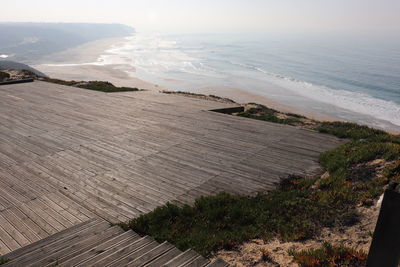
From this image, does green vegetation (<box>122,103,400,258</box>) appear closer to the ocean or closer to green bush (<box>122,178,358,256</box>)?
green bush (<box>122,178,358,256</box>)

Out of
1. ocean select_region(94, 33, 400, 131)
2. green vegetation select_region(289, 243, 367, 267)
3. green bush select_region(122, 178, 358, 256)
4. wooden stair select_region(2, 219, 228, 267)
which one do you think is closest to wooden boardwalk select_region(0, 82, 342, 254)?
green bush select_region(122, 178, 358, 256)

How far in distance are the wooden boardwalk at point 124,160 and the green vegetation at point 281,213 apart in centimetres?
66

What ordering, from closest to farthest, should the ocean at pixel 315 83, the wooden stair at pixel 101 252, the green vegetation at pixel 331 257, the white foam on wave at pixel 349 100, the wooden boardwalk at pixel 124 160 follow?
the wooden stair at pixel 101 252
the green vegetation at pixel 331 257
the wooden boardwalk at pixel 124 160
the white foam on wave at pixel 349 100
the ocean at pixel 315 83

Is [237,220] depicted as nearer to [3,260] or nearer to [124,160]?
[3,260]

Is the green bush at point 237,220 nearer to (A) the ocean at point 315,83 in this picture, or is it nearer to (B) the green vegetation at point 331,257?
(B) the green vegetation at point 331,257

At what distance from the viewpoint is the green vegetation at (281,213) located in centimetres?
613

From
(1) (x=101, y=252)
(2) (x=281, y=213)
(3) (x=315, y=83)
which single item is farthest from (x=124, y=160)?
(3) (x=315, y=83)

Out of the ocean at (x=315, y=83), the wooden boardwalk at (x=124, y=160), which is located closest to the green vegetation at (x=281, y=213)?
the wooden boardwalk at (x=124, y=160)

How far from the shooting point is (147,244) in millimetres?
5516

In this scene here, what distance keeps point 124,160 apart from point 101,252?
5555 mm

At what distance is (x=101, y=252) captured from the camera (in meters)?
5.11

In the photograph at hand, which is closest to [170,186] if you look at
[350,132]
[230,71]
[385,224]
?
[385,224]

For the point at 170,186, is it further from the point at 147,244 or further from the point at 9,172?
the point at 9,172

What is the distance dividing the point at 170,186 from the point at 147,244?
3140mm
